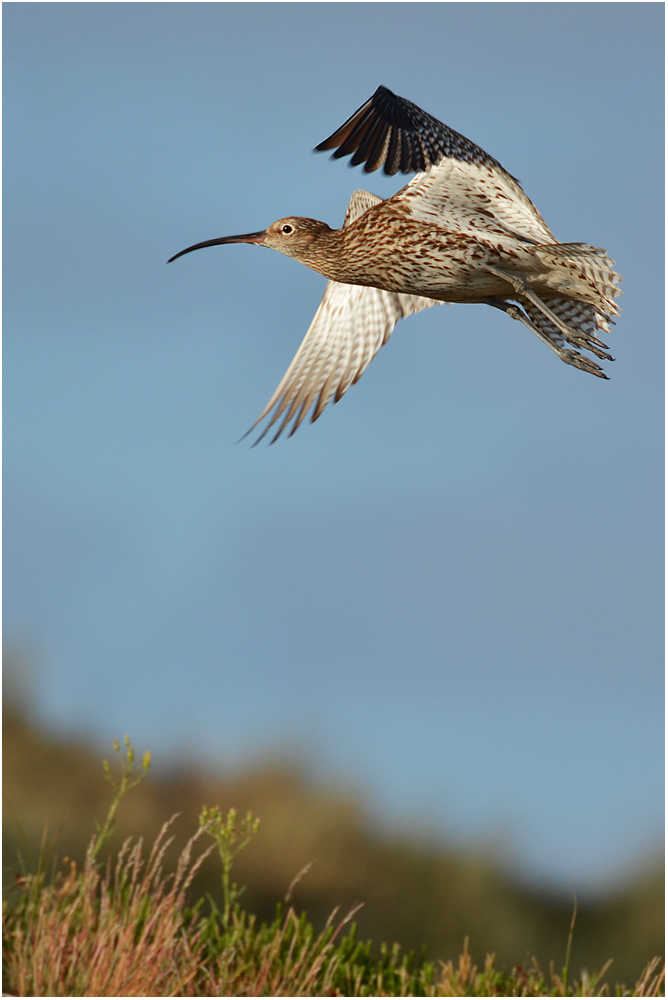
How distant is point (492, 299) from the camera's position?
17.4 feet

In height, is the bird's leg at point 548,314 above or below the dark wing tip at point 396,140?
below

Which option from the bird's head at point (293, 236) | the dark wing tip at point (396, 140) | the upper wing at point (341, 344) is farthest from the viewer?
the upper wing at point (341, 344)

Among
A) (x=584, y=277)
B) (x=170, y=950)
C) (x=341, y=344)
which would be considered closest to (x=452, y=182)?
(x=584, y=277)

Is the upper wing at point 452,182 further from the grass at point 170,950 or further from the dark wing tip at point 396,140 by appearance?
the grass at point 170,950

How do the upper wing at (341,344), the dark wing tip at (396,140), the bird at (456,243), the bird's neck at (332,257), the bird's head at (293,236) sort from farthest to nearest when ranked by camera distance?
the upper wing at (341,344)
the bird's head at (293,236)
the bird's neck at (332,257)
the bird at (456,243)
the dark wing tip at (396,140)

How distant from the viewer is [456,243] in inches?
196

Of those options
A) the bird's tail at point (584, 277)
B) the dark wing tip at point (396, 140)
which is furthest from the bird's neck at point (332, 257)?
the bird's tail at point (584, 277)

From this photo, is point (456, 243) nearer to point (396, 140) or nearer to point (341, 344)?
point (396, 140)

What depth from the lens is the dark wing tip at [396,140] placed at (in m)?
4.46

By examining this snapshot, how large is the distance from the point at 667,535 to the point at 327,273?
98.9 inches

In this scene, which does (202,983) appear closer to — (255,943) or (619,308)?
(255,943)

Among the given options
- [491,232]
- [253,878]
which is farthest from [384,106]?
[253,878]

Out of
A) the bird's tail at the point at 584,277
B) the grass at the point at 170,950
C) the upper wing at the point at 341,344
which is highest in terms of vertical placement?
the bird's tail at the point at 584,277

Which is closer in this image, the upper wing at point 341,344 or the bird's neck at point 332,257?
the bird's neck at point 332,257
